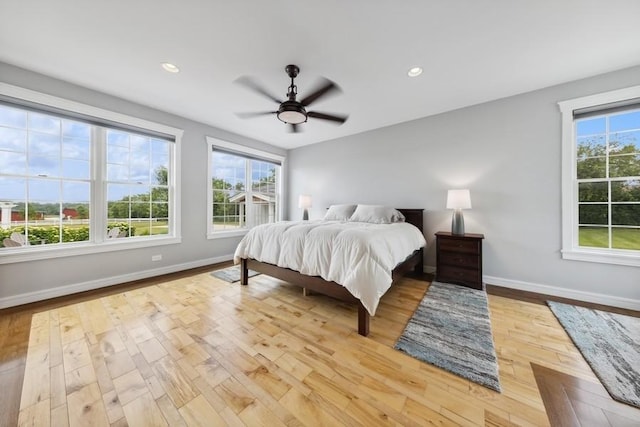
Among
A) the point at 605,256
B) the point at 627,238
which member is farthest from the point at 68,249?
the point at 627,238

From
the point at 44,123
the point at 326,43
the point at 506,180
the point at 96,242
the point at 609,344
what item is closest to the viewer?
the point at 609,344

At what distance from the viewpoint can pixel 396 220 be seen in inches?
143

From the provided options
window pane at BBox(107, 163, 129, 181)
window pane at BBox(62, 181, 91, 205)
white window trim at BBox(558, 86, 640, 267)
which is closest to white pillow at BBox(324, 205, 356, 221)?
white window trim at BBox(558, 86, 640, 267)

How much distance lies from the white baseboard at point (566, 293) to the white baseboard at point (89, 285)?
4.81 m

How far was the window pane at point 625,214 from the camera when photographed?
2.51 m

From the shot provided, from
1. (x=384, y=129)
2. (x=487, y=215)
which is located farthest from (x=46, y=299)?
(x=487, y=215)

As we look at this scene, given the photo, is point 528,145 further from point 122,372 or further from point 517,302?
point 122,372

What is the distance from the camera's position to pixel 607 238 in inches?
102

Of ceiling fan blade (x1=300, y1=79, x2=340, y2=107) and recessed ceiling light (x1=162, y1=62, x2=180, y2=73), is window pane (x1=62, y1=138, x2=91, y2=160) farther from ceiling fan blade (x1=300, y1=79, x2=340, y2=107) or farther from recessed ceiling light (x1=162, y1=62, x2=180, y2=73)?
ceiling fan blade (x1=300, y1=79, x2=340, y2=107)

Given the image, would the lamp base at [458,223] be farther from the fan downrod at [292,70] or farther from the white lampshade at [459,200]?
the fan downrod at [292,70]

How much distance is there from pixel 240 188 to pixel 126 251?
220cm

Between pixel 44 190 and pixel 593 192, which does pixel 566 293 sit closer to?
pixel 593 192

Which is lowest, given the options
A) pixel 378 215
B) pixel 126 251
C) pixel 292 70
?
pixel 126 251

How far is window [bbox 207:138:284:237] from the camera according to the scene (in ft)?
14.1
